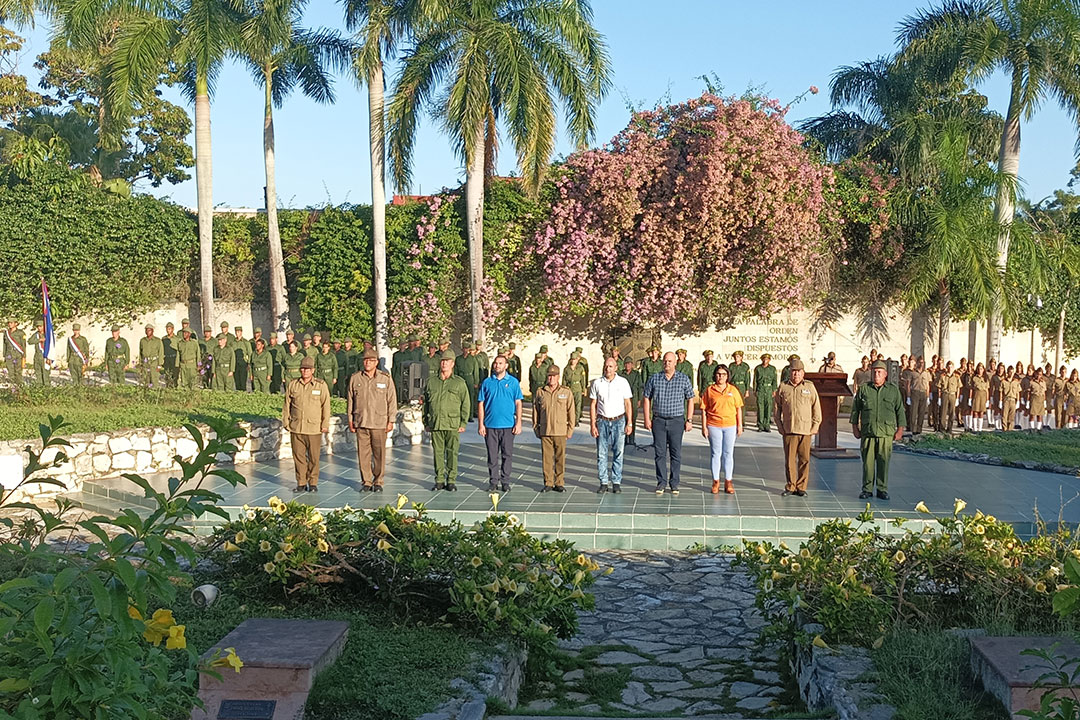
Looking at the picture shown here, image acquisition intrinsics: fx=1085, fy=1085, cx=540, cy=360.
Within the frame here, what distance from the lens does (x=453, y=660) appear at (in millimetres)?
5883

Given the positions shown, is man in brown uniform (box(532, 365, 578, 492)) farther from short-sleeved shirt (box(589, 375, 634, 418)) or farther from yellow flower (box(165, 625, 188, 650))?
yellow flower (box(165, 625, 188, 650))

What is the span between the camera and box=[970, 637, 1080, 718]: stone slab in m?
4.79

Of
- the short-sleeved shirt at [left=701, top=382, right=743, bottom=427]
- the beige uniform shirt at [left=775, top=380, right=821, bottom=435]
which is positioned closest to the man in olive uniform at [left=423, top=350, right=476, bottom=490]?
the short-sleeved shirt at [left=701, top=382, right=743, bottom=427]

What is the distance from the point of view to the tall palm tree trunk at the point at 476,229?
23.7 meters

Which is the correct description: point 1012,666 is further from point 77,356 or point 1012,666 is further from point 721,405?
point 77,356

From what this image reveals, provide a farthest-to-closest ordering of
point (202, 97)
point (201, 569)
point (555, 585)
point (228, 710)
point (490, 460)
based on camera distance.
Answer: point (202, 97)
point (490, 460)
point (201, 569)
point (555, 585)
point (228, 710)

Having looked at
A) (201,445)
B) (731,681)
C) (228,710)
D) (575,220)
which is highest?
(575,220)

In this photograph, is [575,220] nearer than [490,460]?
No

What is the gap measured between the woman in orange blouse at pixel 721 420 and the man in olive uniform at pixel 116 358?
1093 cm

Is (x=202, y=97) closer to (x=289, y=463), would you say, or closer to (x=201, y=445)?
(x=289, y=463)

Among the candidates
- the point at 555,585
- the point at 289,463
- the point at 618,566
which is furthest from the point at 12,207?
the point at 555,585

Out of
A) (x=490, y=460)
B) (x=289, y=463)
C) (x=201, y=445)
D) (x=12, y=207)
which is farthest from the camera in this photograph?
(x=12, y=207)

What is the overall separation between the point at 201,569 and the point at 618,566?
4.01 m

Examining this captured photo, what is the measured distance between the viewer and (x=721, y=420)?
12469mm
